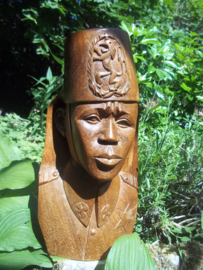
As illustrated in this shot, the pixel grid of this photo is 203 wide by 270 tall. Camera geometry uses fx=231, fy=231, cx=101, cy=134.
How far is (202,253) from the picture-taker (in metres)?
1.50

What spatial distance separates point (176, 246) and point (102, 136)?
1.03 m

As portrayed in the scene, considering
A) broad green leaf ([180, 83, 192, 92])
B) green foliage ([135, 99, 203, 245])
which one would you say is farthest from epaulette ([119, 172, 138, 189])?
broad green leaf ([180, 83, 192, 92])

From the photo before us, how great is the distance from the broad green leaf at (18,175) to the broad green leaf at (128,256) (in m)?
0.69

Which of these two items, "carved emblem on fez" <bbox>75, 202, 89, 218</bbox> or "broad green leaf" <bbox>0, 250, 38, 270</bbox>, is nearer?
"broad green leaf" <bbox>0, 250, 38, 270</bbox>

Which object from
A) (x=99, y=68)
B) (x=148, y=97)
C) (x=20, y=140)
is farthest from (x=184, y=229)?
(x=20, y=140)

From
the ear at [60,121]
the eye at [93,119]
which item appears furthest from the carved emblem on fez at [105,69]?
the ear at [60,121]

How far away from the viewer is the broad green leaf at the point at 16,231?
1.26 meters

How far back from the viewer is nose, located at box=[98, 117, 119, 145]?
109 cm

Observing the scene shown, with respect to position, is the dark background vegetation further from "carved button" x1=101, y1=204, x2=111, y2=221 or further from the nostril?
the nostril

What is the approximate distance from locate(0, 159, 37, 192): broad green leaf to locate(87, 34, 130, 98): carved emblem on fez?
0.83 metres

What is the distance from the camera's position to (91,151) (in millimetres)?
1108

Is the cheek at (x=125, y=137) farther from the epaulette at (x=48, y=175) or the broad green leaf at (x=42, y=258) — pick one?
the broad green leaf at (x=42, y=258)

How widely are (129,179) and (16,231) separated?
0.74m

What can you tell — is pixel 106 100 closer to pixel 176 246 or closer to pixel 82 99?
pixel 82 99
